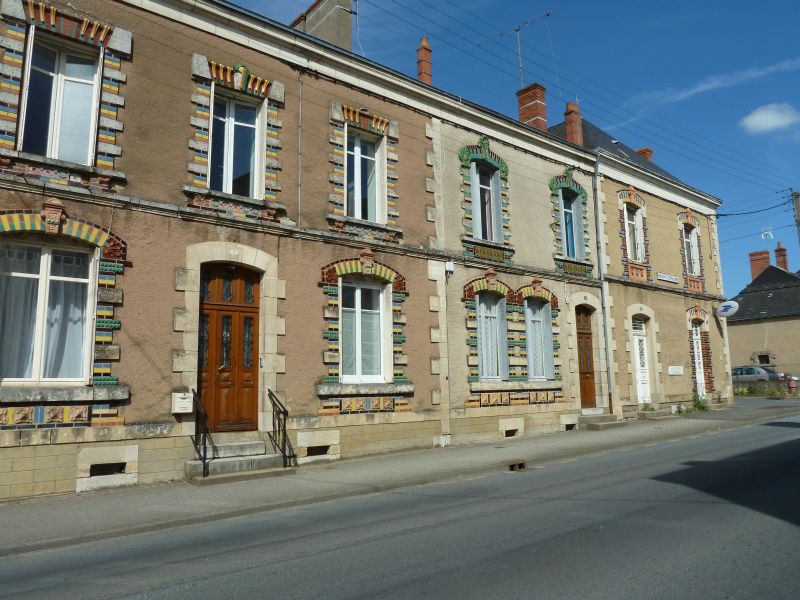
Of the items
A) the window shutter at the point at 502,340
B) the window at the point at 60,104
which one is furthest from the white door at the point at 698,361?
the window at the point at 60,104

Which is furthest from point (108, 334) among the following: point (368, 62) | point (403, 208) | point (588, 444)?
point (588, 444)

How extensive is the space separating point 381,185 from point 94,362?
677cm

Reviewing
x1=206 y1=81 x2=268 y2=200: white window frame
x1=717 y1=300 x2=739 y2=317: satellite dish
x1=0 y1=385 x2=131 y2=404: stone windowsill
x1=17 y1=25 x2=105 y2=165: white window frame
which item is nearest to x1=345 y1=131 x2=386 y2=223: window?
x1=206 y1=81 x2=268 y2=200: white window frame

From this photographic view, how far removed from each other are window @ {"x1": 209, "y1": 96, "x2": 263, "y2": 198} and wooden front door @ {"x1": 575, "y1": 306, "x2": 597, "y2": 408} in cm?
1021

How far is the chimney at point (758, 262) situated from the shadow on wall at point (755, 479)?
33.8m

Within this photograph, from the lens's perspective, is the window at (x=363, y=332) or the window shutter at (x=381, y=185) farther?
the window shutter at (x=381, y=185)

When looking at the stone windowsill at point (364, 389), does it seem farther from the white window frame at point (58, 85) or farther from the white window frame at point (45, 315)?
the white window frame at point (58, 85)

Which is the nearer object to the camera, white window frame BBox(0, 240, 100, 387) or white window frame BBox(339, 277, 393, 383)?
white window frame BBox(0, 240, 100, 387)

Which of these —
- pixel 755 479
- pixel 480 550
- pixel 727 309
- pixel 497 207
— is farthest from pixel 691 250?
pixel 480 550

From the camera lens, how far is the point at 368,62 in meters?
13.0

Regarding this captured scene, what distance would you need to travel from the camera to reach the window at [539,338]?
15.8 m

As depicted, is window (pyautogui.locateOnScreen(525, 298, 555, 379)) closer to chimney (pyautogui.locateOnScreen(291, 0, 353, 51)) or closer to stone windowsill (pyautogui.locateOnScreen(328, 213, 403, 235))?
stone windowsill (pyautogui.locateOnScreen(328, 213, 403, 235))

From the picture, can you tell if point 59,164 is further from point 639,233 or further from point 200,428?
point 639,233

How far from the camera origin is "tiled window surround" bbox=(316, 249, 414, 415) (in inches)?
457
